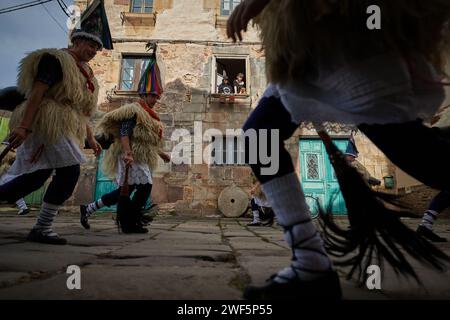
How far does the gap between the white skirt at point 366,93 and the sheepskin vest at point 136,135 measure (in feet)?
9.90

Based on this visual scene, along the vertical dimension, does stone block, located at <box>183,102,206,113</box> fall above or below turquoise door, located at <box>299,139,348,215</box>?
above

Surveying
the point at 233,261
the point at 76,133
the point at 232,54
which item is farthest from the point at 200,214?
the point at 233,261

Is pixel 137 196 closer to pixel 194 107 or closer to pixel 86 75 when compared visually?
pixel 86 75

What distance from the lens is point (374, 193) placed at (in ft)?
3.85

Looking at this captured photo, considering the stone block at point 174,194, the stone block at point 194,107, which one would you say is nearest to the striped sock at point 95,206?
the stone block at point 174,194

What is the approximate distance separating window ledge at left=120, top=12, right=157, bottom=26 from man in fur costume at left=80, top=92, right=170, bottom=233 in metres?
8.02

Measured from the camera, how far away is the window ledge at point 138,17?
10695 millimetres

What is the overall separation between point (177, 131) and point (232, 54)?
3450 mm

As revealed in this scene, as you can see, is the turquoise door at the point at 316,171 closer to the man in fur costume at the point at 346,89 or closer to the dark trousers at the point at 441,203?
the dark trousers at the point at 441,203

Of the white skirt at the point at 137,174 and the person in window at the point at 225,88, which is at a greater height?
the person in window at the point at 225,88

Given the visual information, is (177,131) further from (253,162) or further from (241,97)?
(253,162)

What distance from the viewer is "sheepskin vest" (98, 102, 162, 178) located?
3.81m

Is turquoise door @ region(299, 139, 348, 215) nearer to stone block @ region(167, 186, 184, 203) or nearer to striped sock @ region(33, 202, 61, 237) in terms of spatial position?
stone block @ region(167, 186, 184, 203)

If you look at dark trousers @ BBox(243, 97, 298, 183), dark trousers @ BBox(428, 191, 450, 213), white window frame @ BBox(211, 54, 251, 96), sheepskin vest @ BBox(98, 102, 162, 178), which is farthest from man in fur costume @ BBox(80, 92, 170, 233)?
white window frame @ BBox(211, 54, 251, 96)
